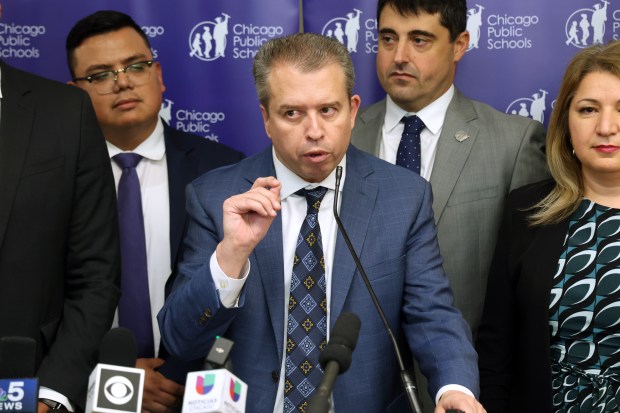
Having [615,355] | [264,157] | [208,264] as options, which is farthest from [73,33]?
[615,355]

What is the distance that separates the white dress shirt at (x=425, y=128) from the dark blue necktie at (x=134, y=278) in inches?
39.4

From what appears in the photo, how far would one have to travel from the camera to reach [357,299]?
2.66 meters

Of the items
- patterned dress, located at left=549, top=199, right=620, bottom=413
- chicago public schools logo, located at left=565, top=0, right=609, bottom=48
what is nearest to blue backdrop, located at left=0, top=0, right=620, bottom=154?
chicago public schools logo, located at left=565, top=0, right=609, bottom=48

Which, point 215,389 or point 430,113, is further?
point 430,113

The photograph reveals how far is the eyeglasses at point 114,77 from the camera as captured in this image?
3975 millimetres

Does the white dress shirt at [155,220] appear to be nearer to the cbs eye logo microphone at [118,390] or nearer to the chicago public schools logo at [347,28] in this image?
the chicago public schools logo at [347,28]

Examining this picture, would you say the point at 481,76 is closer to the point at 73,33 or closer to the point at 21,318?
the point at 73,33

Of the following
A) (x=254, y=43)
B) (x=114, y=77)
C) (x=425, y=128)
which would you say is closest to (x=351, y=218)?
(x=425, y=128)

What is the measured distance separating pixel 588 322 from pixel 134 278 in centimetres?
173

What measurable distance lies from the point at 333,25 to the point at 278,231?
1.90 m

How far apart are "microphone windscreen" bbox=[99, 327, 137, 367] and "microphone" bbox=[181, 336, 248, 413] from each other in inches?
10.4

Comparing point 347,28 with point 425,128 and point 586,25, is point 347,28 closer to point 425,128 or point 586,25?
point 425,128

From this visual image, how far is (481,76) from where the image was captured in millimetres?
4367

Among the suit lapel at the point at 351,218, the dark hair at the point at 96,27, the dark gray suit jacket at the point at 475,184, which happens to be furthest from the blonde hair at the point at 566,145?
the dark hair at the point at 96,27
